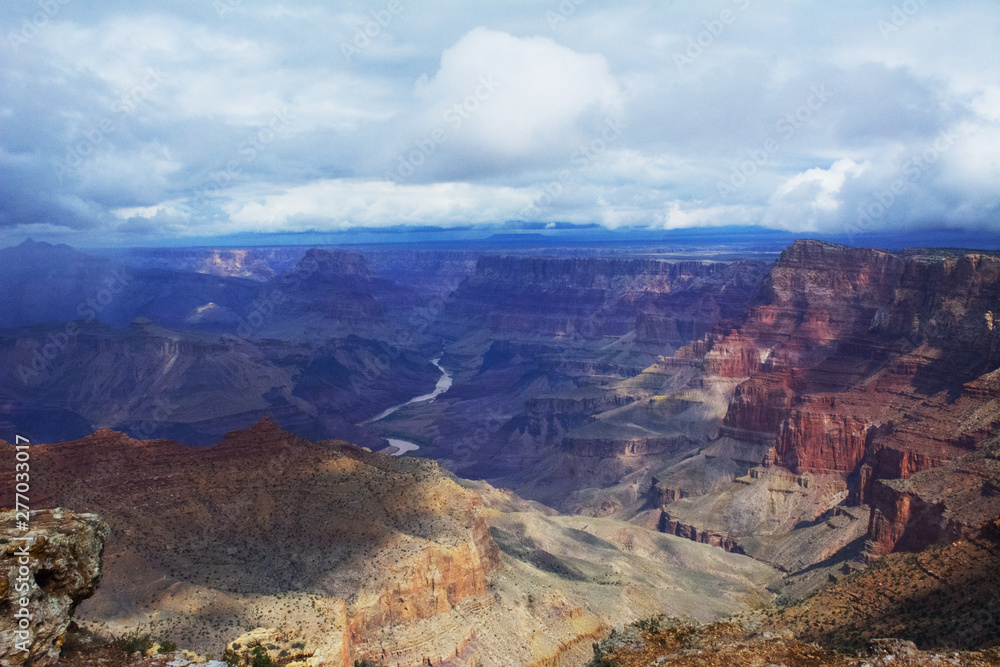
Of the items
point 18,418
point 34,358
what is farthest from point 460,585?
point 34,358

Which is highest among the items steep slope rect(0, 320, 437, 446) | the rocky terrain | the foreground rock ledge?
the foreground rock ledge

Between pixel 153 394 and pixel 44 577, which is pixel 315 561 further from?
pixel 153 394

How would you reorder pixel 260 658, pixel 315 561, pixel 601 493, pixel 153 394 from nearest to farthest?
1. pixel 260 658
2. pixel 315 561
3. pixel 601 493
4. pixel 153 394

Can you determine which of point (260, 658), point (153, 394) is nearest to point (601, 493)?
point (260, 658)

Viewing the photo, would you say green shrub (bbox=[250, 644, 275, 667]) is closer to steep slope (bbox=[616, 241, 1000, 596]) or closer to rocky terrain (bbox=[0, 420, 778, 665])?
rocky terrain (bbox=[0, 420, 778, 665])

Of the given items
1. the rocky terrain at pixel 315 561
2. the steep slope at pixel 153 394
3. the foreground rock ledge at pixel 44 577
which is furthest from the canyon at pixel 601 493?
the foreground rock ledge at pixel 44 577

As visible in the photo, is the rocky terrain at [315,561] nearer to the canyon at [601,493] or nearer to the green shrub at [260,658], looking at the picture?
the canyon at [601,493]

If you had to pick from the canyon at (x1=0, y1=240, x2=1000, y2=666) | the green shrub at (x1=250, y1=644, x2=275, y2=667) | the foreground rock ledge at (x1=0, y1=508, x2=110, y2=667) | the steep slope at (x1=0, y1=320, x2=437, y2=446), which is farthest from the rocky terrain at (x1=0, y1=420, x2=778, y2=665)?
the steep slope at (x1=0, y1=320, x2=437, y2=446)

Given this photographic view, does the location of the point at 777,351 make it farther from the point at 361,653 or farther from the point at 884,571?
the point at 361,653
